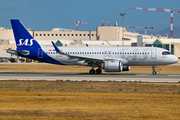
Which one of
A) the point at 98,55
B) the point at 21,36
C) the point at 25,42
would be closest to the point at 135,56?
the point at 98,55

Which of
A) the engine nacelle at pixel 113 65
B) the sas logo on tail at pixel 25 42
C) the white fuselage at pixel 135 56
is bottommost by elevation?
the engine nacelle at pixel 113 65

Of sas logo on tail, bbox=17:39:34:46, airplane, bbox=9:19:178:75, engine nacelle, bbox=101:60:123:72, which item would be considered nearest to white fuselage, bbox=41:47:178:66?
airplane, bbox=9:19:178:75

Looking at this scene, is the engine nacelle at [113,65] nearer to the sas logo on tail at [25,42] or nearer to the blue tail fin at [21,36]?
the sas logo on tail at [25,42]

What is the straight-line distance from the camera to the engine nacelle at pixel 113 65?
4041 centimetres

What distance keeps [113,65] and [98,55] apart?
470cm

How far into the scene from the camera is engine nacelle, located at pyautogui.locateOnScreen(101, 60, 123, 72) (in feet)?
133

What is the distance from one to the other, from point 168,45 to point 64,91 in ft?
319

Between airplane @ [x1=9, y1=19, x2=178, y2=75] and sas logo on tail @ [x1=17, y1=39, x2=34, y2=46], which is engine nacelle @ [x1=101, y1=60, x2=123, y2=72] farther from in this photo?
sas logo on tail @ [x1=17, y1=39, x2=34, y2=46]

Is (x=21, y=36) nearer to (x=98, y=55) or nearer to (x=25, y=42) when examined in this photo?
(x=25, y=42)

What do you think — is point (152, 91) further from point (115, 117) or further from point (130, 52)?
point (130, 52)

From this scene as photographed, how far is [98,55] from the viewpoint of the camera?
44500mm

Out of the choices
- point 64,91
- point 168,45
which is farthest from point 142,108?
point 168,45

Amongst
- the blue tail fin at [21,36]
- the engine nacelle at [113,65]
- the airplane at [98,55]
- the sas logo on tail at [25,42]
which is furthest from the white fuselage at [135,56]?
the blue tail fin at [21,36]

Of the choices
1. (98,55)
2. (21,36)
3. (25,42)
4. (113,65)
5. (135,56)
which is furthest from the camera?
(21,36)
